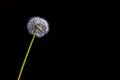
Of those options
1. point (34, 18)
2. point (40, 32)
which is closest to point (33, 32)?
point (40, 32)

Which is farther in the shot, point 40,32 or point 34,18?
point 34,18

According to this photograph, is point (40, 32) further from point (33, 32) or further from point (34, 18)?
point (34, 18)

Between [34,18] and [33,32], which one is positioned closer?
[33,32]

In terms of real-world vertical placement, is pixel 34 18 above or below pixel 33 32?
above
